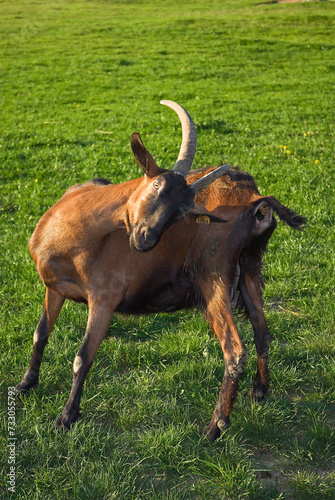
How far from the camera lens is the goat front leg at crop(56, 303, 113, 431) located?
13.0 feet

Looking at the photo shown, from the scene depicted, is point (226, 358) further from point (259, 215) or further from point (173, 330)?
point (173, 330)

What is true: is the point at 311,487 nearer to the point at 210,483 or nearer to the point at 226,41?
the point at 210,483

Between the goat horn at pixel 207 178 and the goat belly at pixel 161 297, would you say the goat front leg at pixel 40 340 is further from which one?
the goat horn at pixel 207 178

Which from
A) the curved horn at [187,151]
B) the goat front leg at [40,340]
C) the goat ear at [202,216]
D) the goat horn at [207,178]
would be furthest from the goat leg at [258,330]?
the goat front leg at [40,340]

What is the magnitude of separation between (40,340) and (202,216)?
76.0 inches

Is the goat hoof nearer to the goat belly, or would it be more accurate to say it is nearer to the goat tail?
the goat belly

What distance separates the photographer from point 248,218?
13.3ft

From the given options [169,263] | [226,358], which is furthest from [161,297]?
[226,358]

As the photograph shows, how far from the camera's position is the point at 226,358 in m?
3.95

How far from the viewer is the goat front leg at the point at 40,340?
14.7ft

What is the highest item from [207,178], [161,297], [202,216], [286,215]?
[207,178]

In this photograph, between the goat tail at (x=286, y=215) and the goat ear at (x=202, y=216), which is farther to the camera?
the goat tail at (x=286, y=215)

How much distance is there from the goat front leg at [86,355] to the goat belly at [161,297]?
10.6 inches

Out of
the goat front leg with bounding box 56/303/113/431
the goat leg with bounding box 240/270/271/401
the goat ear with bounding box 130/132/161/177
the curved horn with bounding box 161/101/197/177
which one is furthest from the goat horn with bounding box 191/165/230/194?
the goat front leg with bounding box 56/303/113/431
